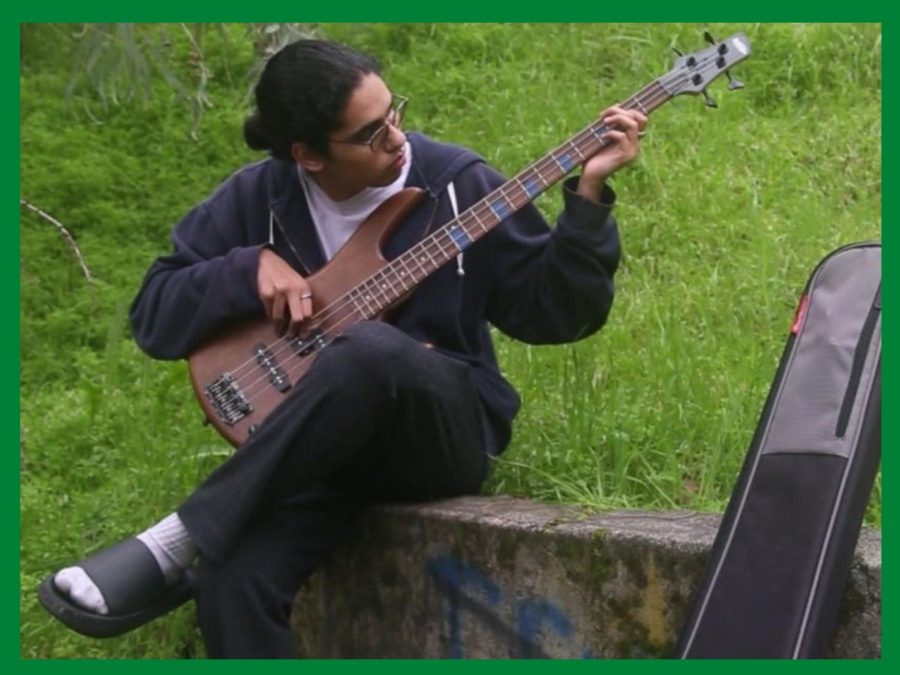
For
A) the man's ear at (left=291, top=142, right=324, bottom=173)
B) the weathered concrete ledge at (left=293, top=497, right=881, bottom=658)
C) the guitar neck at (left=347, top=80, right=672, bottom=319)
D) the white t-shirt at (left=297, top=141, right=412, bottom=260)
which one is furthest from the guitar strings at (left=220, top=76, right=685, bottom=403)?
the weathered concrete ledge at (left=293, top=497, right=881, bottom=658)

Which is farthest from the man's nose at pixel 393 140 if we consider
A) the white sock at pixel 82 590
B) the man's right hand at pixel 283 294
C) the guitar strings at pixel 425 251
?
the white sock at pixel 82 590

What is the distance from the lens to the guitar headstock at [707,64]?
12.7 feet

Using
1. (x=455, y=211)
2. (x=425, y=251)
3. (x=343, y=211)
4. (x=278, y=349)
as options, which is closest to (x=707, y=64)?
(x=455, y=211)

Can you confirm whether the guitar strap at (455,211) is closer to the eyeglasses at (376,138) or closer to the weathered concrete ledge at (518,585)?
the eyeglasses at (376,138)

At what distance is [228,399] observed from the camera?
3943 mm

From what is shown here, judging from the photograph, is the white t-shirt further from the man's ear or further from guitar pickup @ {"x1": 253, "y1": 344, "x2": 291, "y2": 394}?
guitar pickup @ {"x1": 253, "y1": 344, "x2": 291, "y2": 394}

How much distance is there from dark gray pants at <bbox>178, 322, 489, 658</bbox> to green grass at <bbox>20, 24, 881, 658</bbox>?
42 cm

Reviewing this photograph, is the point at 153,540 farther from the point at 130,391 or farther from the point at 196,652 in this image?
the point at 130,391

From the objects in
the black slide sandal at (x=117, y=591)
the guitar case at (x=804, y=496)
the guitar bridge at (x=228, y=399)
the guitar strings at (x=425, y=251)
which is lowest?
the guitar case at (x=804, y=496)

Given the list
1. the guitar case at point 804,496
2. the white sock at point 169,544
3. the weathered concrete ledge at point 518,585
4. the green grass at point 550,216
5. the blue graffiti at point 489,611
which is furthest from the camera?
the green grass at point 550,216

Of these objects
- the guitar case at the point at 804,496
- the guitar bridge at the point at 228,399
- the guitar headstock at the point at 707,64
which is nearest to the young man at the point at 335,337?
the guitar bridge at the point at 228,399

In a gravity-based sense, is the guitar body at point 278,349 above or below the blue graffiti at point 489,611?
above

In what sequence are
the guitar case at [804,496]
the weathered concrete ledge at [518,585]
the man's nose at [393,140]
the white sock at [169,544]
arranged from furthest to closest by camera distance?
the man's nose at [393,140] < the white sock at [169,544] < the weathered concrete ledge at [518,585] < the guitar case at [804,496]

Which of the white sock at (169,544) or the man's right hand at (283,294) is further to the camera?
the man's right hand at (283,294)
